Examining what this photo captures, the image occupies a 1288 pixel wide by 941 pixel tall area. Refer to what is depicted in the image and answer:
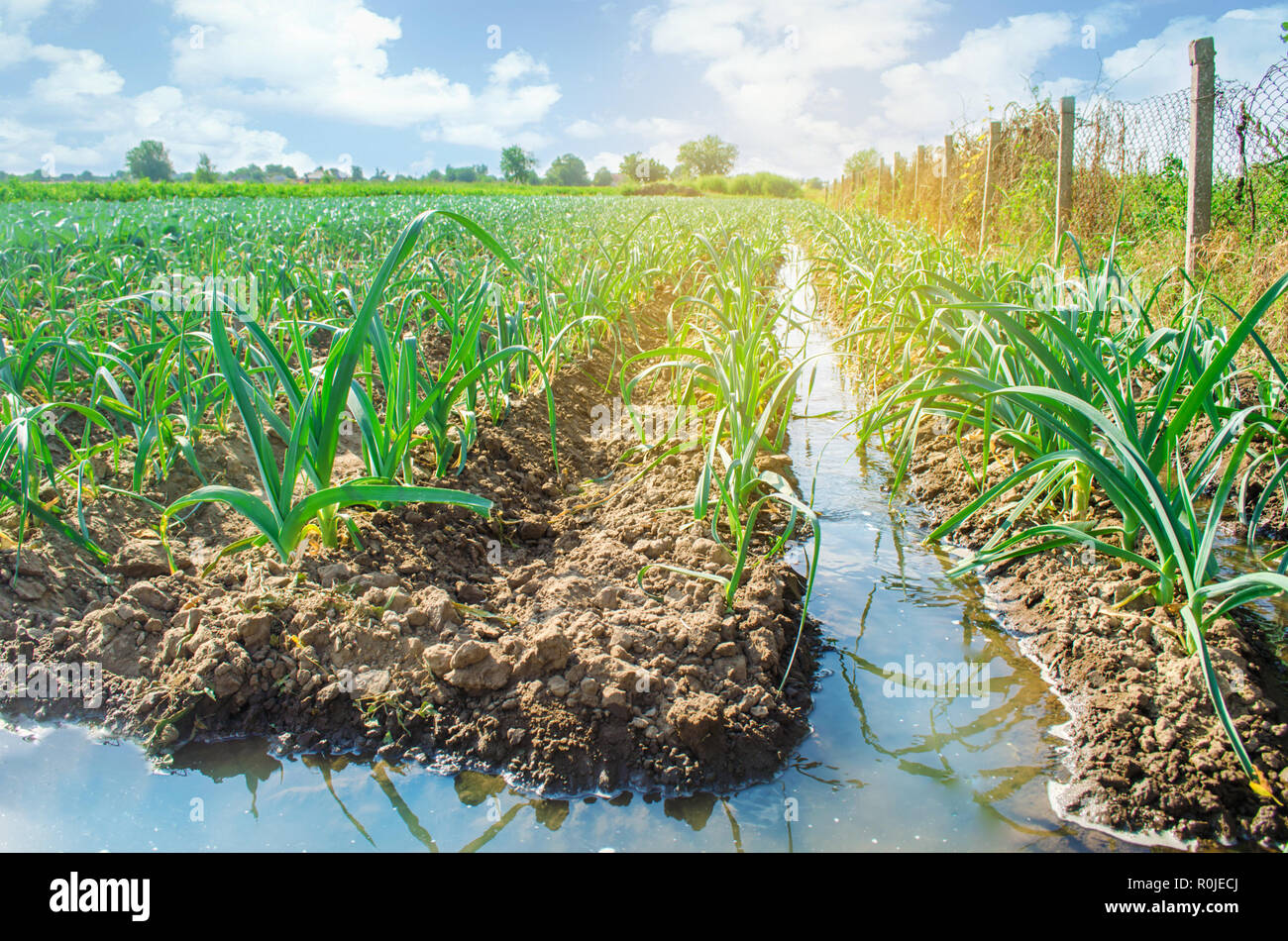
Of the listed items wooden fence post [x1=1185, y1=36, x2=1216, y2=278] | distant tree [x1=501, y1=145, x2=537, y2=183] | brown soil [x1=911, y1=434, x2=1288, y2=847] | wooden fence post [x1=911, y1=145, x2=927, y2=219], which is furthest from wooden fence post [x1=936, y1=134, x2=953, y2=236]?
distant tree [x1=501, y1=145, x2=537, y2=183]

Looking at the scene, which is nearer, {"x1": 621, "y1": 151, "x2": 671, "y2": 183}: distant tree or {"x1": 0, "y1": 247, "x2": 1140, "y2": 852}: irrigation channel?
{"x1": 0, "y1": 247, "x2": 1140, "y2": 852}: irrigation channel

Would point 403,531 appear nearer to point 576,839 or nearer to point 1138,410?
point 576,839

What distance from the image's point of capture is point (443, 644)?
1.72 meters

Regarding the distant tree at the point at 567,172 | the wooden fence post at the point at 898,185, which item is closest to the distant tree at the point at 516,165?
the distant tree at the point at 567,172

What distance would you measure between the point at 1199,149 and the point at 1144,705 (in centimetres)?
445

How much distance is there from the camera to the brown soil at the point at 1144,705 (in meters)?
1.35

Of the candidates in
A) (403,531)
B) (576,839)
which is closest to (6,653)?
(403,531)

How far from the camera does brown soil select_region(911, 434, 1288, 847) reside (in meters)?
1.35

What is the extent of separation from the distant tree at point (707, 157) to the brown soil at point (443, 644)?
279 ft

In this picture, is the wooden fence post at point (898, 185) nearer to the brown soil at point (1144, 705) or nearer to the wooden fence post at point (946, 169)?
the wooden fence post at point (946, 169)

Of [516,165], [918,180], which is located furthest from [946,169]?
[516,165]

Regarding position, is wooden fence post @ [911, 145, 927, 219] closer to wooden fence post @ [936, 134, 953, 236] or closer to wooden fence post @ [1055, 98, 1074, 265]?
wooden fence post @ [936, 134, 953, 236]

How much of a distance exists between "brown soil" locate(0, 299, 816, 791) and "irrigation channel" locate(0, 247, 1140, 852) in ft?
0.20

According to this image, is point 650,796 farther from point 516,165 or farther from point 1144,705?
point 516,165
